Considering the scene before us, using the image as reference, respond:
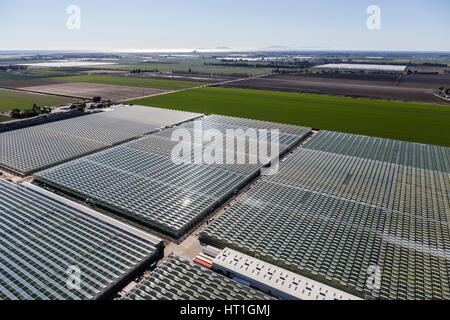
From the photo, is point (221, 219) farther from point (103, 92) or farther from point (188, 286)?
point (103, 92)

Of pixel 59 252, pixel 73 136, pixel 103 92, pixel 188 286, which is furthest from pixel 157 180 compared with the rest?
pixel 103 92

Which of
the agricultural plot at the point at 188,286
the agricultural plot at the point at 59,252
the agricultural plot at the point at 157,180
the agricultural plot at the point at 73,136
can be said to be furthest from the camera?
the agricultural plot at the point at 73,136

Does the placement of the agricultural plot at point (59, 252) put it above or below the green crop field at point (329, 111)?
below

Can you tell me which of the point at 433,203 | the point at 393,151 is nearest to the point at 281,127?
the point at 393,151

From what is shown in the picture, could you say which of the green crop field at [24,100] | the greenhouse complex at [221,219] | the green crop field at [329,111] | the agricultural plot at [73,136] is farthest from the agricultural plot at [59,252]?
the green crop field at [24,100]

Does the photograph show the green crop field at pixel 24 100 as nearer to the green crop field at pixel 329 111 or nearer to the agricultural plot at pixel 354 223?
the green crop field at pixel 329 111

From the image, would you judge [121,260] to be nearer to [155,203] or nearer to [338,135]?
[155,203]
